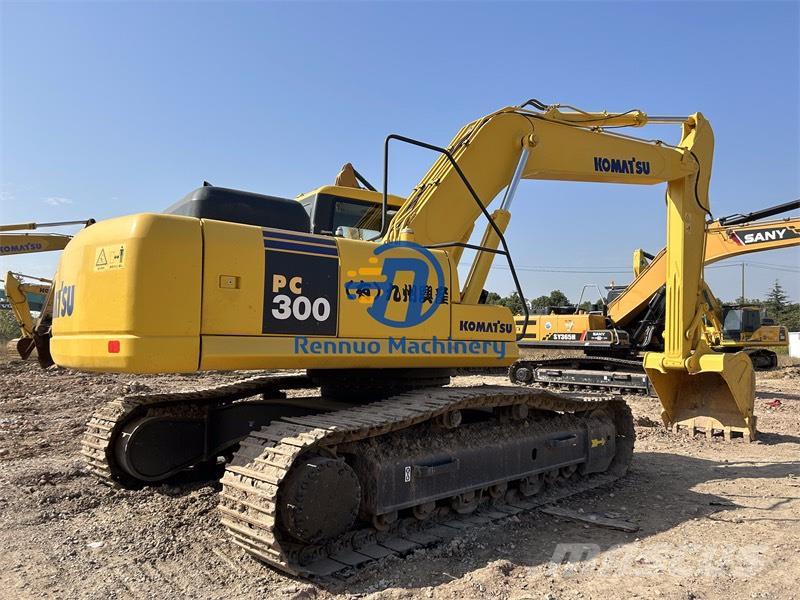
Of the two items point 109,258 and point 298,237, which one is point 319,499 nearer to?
point 298,237

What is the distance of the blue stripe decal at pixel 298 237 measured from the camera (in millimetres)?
4316

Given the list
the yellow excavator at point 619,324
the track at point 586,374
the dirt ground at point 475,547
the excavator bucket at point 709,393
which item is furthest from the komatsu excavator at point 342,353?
the yellow excavator at point 619,324

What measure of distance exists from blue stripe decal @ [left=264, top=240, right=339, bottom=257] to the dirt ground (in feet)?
6.37

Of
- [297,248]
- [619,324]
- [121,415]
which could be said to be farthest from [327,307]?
[619,324]

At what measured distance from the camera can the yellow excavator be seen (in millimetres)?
13391

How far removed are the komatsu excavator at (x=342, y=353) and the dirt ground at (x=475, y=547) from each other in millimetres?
238

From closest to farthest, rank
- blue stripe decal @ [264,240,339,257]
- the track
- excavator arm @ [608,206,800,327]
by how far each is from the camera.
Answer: blue stripe decal @ [264,240,339,257] → the track → excavator arm @ [608,206,800,327]

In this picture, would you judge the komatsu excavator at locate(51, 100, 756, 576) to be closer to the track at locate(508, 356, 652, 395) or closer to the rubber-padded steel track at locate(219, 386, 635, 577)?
the rubber-padded steel track at locate(219, 386, 635, 577)

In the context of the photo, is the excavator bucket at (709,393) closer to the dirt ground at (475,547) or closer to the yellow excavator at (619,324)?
the dirt ground at (475,547)

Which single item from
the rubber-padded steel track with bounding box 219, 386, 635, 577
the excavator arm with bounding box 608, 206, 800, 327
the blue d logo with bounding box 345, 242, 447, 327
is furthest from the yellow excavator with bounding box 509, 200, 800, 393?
the blue d logo with bounding box 345, 242, 447, 327

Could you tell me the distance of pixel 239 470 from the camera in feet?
12.9

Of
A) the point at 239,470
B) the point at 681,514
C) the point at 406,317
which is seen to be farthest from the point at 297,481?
the point at 681,514

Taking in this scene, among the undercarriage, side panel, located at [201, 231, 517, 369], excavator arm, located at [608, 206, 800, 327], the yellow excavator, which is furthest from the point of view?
excavator arm, located at [608, 206, 800, 327]

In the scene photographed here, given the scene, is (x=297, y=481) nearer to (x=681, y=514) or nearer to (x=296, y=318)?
(x=296, y=318)
